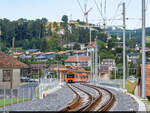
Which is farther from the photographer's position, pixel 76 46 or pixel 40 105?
pixel 76 46

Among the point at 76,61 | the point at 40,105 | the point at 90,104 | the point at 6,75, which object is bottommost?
the point at 40,105

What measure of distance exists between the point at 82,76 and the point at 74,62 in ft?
208

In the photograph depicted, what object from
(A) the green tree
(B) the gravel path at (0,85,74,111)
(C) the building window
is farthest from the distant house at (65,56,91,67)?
(B) the gravel path at (0,85,74,111)

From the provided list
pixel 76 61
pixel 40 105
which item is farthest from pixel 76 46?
pixel 40 105

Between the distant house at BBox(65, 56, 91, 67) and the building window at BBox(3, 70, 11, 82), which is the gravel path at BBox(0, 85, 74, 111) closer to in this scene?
the building window at BBox(3, 70, 11, 82)

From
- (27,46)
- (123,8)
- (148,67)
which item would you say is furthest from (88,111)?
(27,46)

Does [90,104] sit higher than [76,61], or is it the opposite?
[76,61]

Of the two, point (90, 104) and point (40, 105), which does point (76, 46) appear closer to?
point (40, 105)

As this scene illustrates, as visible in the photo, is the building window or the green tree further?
the green tree

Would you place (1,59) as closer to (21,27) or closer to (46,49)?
(46,49)

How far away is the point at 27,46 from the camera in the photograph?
187 m

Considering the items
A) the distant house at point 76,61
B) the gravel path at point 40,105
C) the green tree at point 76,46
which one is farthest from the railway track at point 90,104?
the green tree at point 76,46

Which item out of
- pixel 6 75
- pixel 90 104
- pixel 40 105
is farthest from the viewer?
pixel 6 75

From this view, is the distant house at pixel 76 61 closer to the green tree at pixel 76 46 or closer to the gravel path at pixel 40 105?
the green tree at pixel 76 46
